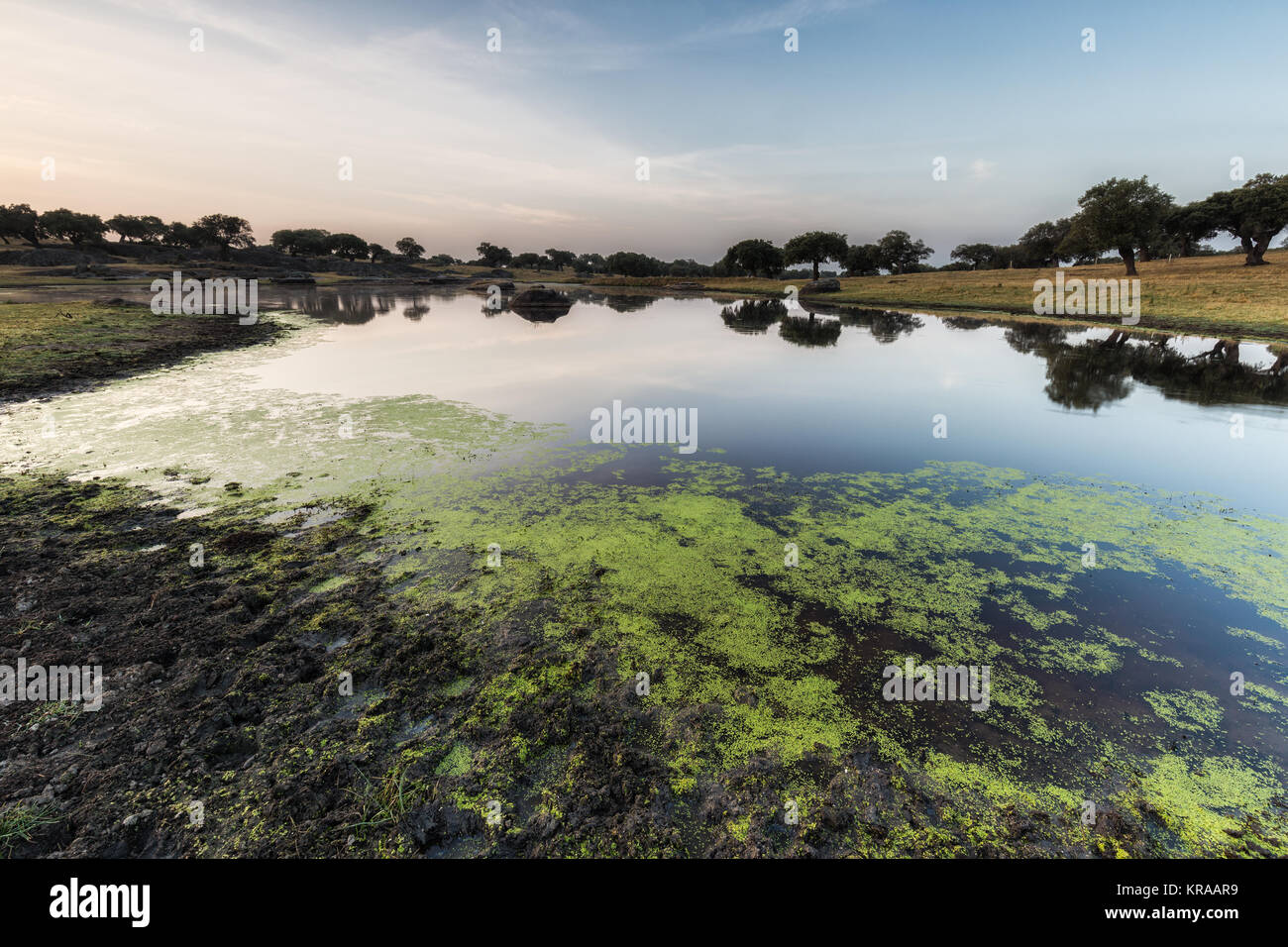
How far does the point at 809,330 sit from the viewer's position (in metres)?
31.2

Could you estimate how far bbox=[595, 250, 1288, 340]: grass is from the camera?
27672mm

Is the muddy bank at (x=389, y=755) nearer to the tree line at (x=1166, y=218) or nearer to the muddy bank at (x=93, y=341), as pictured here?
the muddy bank at (x=93, y=341)

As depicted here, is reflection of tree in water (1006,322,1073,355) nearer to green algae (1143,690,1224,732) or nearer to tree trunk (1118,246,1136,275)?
green algae (1143,690,1224,732)

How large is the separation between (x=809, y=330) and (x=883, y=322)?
8385 mm

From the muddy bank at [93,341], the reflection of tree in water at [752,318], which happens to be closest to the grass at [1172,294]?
the reflection of tree in water at [752,318]

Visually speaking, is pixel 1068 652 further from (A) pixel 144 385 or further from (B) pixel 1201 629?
(A) pixel 144 385

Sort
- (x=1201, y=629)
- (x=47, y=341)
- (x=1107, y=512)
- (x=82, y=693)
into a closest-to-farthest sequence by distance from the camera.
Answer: (x=82, y=693), (x=1201, y=629), (x=1107, y=512), (x=47, y=341)

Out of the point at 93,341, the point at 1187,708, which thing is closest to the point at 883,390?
the point at 1187,708

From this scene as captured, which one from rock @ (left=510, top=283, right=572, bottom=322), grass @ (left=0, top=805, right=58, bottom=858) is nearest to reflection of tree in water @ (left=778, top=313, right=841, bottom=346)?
rock @ (left=510, top=283, right=572, bottom=322)

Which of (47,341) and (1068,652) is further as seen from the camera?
(47,341)

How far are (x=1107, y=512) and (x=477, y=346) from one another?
2297cm

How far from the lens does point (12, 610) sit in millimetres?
4594

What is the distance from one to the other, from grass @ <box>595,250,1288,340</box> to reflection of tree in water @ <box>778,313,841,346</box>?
16308mm

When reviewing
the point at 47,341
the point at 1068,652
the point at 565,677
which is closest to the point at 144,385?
the point at 47,341
